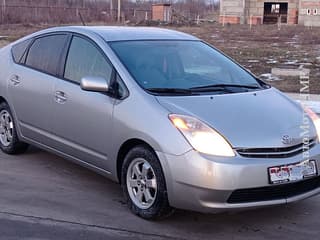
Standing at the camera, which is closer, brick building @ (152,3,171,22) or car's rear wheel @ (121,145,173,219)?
car's rear wheel @ (121,145,173,219)

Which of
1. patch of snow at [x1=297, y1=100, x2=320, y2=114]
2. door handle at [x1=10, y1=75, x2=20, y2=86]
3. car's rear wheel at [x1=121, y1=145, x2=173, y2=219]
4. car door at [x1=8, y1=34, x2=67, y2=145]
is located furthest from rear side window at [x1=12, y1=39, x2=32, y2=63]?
patch of snow at [x1=297, y1=100, x2=320, y2=114]

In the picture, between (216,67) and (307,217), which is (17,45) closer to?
(216,67)

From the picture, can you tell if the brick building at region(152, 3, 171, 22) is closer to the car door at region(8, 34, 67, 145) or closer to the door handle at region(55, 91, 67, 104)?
the car door at region(8, 34, 67, 145)

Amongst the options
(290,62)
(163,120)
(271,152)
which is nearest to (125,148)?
(163,120)

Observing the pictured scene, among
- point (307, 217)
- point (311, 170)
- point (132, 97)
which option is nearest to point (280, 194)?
point (311, 170)

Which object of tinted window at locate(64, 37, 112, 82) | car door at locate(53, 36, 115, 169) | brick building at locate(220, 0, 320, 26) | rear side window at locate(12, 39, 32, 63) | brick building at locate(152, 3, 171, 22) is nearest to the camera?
car door at locate(53, 36, 115, 169)

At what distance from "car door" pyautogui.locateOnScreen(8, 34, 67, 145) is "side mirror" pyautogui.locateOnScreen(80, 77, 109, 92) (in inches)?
30.7

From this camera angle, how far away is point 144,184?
460 centimetres

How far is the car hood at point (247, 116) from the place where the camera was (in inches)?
167

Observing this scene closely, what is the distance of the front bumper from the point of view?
4090mm

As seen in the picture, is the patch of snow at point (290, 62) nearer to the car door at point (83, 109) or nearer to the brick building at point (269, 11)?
the car door at point (83, 109)

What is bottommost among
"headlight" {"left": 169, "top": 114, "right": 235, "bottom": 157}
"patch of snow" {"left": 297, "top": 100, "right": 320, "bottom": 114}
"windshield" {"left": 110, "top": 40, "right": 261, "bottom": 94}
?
"patch of snow" {"left": 297, "top": 100, "right": 320, "bottom": 114}

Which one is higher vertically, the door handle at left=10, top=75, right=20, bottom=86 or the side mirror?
the side mirror

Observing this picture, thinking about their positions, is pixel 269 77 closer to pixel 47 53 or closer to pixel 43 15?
pixel 47 53
